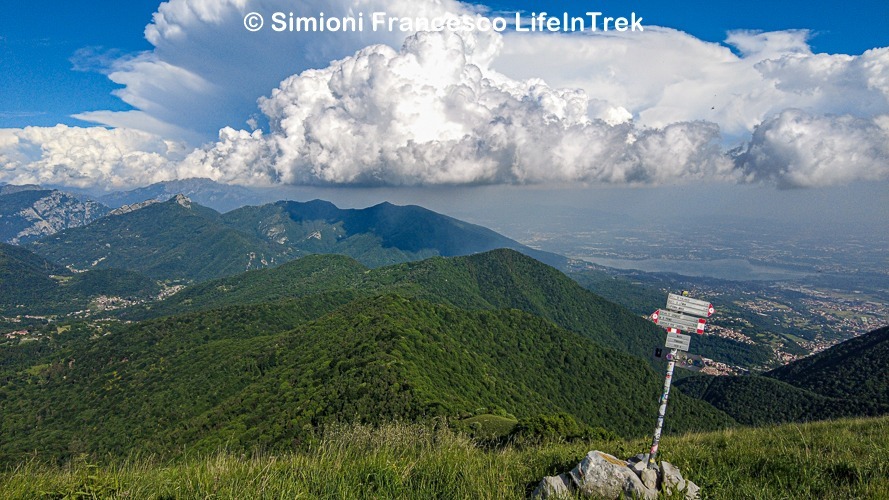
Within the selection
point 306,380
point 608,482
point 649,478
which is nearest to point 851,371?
point 306,380

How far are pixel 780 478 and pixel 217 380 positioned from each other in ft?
328

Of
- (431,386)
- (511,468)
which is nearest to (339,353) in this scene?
(431,386)

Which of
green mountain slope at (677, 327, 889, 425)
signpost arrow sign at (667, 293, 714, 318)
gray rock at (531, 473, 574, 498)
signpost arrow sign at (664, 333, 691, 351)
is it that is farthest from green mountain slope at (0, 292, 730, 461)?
gray rock at (531, 473, 574, 498)

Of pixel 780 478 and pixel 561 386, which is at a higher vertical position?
pixel 780 478

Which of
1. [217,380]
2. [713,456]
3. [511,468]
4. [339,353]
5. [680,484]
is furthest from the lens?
[217,380]

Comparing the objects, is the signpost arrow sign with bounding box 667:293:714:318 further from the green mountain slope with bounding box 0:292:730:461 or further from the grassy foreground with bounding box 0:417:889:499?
the green mountain slope with bounding box 0:292:730:461

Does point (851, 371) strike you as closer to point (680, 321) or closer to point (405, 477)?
point (680, 321)

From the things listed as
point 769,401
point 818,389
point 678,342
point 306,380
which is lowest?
point 769,401

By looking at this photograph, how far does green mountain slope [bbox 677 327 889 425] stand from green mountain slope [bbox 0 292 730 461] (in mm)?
16429

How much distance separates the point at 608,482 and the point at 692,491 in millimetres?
1027

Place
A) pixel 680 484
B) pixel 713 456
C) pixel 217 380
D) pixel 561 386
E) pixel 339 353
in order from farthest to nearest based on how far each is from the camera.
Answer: pixel 561 386
pixel 217 380
pixel 339 353
pixel 713 456
pixel 680 484

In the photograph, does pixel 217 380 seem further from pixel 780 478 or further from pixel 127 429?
pixel 780 478

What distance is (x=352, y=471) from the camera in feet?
17.7

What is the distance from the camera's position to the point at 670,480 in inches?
201
